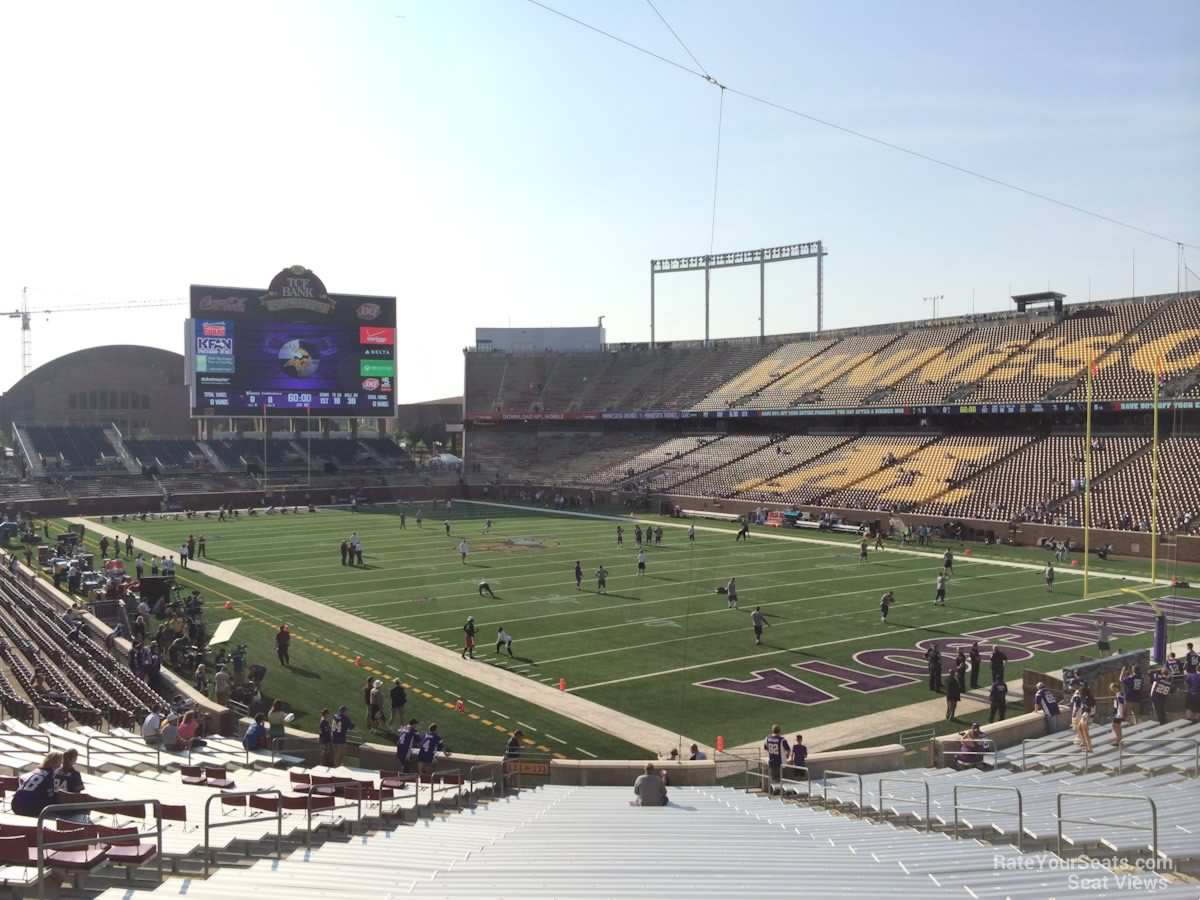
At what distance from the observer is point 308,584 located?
31875 millimetres

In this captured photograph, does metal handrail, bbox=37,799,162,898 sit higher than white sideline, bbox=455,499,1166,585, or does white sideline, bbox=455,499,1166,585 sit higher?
metal handrail, bbox=37,799,162,898

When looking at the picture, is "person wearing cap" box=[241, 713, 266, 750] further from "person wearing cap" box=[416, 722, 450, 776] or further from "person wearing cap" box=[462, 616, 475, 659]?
"person wearing cap" box=[462, 616, 475, 659]

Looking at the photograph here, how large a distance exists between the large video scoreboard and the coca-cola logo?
6 cm

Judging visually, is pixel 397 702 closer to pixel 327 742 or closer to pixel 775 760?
pixel 327 742

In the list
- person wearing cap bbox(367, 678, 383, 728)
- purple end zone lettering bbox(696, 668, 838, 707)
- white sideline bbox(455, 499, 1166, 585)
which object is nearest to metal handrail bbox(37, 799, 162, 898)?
person wearing cap bbox(367, 678, 383, 728)

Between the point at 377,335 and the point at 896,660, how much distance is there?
1910 inches

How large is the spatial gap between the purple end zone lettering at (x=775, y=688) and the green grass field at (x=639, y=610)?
0.32 ft

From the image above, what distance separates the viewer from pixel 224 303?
193 feet

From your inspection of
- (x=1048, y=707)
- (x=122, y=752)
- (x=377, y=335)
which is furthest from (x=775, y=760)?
(x=377, y=335)

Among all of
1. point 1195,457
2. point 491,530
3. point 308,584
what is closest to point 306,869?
point 308,584

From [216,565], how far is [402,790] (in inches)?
Answer: 1021

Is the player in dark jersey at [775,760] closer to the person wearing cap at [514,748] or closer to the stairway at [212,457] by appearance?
the person wearing cap at [514,748]

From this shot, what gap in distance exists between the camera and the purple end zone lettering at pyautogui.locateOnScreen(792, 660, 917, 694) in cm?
1978

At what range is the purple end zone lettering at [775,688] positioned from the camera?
62.5 ft
